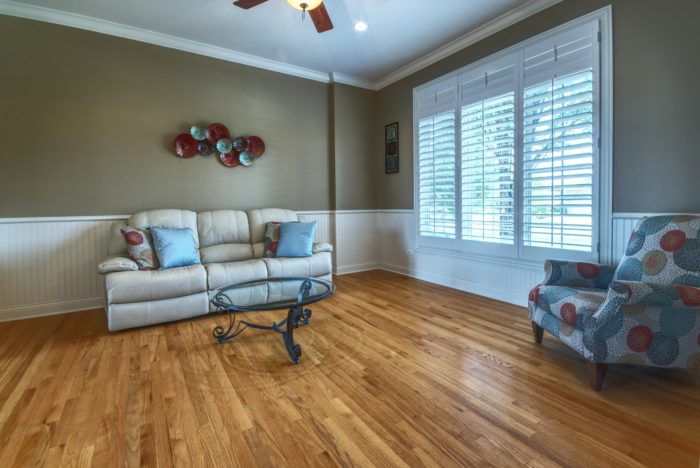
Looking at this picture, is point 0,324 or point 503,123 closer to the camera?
point 0,324

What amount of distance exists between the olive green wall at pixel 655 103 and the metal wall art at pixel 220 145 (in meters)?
3.58

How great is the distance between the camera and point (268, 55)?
4.35m

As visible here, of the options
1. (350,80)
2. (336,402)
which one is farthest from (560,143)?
(350,80)

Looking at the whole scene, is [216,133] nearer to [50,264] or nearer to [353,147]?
[353,147]

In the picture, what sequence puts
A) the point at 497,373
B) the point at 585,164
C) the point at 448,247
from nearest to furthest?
the point at 497,373, the point at 585,164, the point at 448,247

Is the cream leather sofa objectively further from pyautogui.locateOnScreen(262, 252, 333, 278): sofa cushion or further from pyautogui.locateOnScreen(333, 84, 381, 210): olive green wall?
pyautogui.locateOnScreen(333, 84, 381, 210): olive green wall

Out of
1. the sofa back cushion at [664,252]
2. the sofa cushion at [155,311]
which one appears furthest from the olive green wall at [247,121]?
the sofa cushion at [155,311]

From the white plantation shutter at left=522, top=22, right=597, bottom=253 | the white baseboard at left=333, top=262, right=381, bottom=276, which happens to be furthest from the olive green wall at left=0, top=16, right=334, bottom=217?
the white plantation shutter at left=522, top=22, right=597, bottom=253

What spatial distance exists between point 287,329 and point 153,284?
55.5 inches

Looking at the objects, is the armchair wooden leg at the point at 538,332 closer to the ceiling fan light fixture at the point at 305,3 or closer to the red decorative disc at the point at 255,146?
the ceiling fan light fixture at the point at 305,3

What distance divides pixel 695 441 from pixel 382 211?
422 centimetres

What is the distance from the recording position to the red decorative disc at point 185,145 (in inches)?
156

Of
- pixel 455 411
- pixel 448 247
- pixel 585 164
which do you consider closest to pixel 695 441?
pixel 455 411

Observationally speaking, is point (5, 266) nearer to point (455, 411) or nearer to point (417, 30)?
point (455, 411)
